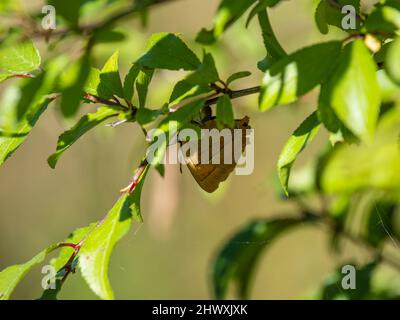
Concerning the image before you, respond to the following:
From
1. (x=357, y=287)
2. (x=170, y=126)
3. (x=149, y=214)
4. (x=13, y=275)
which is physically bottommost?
(x=149, y=214)

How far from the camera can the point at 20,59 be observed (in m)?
0.74

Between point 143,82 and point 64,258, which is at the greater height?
point 143,82

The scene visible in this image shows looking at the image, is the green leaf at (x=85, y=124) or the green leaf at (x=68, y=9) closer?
the green leaf at (x=68, y=9)

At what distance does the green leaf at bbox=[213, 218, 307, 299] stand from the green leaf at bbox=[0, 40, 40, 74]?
68 centimetres

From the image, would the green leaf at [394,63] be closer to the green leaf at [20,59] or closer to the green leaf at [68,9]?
the green leaf at [68,9]

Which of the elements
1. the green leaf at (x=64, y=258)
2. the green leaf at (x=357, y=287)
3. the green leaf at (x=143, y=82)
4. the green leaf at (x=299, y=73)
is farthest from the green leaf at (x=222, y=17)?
the green leaf at (x=357, y=287)

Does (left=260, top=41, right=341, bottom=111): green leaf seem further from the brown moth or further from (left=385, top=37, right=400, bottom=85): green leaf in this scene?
the brown moth

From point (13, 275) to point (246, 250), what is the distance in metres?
0.68

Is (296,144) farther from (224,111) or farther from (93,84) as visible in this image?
(93,84)

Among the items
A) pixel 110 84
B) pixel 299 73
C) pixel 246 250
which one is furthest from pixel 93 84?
pixel 246 250

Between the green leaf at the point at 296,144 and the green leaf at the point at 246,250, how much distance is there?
64cm

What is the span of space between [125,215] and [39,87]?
0.18 m

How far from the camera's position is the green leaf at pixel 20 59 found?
0.74m
